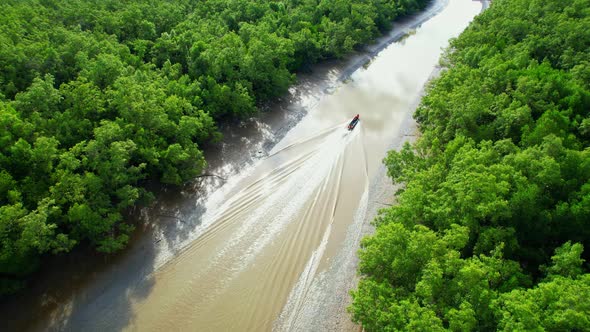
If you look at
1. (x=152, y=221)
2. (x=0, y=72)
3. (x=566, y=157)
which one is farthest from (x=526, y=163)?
(x=0, y=72)

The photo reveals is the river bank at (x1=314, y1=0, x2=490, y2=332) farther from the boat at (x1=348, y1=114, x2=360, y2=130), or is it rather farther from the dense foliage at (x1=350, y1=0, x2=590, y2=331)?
the boat at (x1=348, y1=114, x2=360, y2=130)

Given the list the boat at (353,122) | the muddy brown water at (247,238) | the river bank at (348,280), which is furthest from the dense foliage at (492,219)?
the boat at (353,122)

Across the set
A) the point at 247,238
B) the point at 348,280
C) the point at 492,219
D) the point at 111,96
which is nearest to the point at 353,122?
the point at 247,238

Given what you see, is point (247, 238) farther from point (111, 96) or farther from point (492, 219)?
point (492, 219)

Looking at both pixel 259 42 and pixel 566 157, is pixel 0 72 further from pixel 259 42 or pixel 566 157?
pixel 566 157

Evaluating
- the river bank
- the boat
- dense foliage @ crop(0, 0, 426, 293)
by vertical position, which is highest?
dense foliage @ crop(0, 0, 426, 293)

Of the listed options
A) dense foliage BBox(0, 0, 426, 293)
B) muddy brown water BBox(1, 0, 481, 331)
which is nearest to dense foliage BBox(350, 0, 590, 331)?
muddy brown water BBox(1, 0, 481, 331)

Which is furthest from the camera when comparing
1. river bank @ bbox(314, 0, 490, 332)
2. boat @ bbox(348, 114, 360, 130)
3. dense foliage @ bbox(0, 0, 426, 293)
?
boat @ bbox(348, 114, 360, 130)
